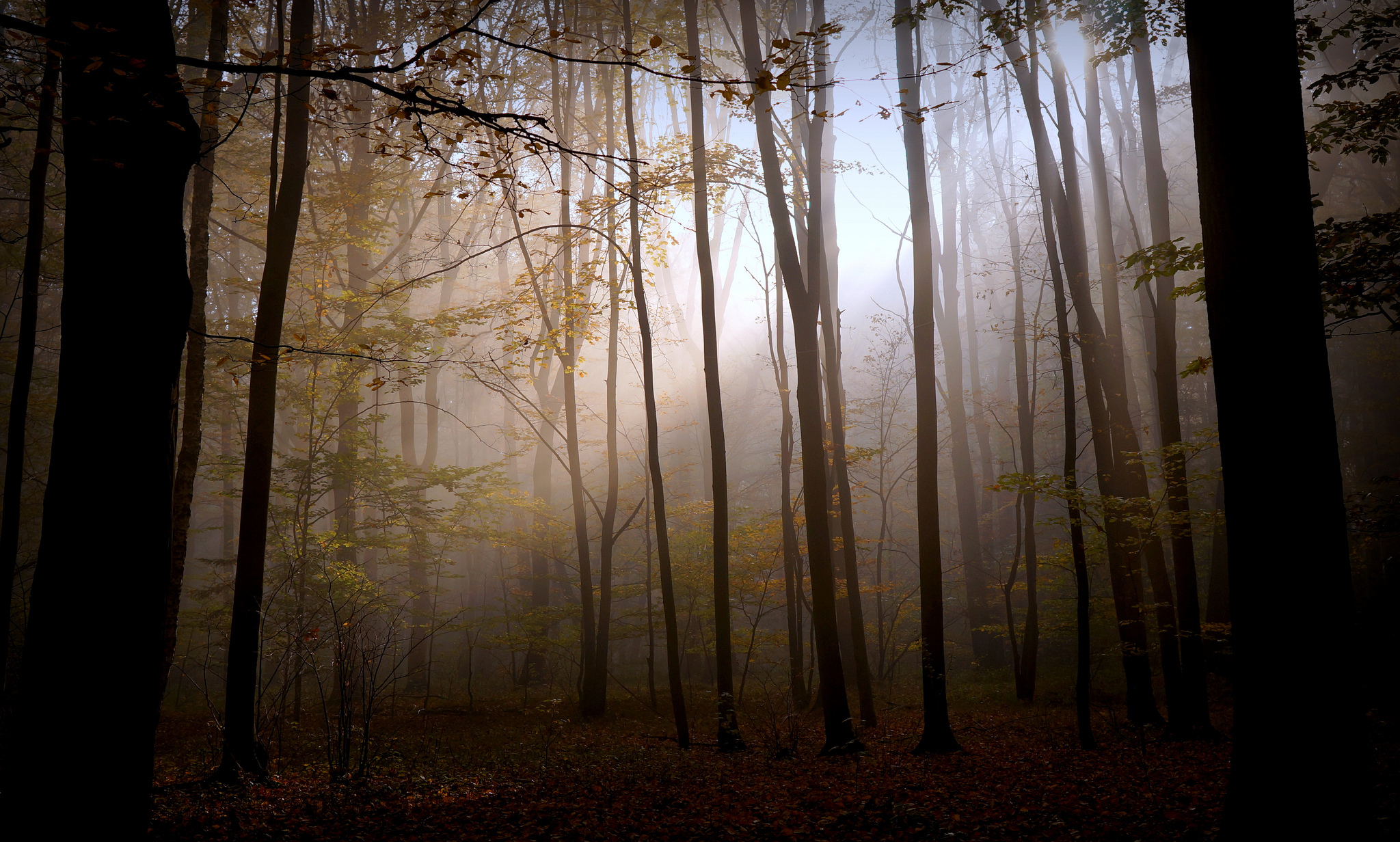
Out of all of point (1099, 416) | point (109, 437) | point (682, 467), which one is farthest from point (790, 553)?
point (109, 437)

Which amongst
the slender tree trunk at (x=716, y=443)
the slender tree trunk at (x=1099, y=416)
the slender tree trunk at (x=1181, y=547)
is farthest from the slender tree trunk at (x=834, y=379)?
the slender tree trunk at (x=1181, y=547)

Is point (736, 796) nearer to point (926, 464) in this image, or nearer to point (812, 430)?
point (812, 430)

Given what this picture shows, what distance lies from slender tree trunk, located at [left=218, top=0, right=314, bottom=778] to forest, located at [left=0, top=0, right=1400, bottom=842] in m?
0.06

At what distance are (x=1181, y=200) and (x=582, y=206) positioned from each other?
2432 centimetres

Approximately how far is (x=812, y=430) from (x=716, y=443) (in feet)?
4.19

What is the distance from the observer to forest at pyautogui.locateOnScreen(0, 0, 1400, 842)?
2.99 m

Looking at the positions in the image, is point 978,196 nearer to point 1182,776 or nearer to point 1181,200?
point 1181,200

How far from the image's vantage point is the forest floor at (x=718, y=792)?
4773 millimetres

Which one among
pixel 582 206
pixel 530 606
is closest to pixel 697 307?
pixel 530 606

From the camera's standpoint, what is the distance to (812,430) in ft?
26.8

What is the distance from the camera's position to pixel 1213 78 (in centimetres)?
328

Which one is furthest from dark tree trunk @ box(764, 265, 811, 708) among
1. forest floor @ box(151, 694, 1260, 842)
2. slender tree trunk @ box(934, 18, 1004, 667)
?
slender tree trunk @ box(934, 18, 1004, 667)

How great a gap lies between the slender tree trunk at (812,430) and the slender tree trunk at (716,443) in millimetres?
844

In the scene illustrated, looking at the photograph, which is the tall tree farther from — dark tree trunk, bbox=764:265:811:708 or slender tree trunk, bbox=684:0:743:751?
dark tree trunk, bbox=764:265:811:708
